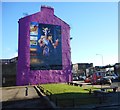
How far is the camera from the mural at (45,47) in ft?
187

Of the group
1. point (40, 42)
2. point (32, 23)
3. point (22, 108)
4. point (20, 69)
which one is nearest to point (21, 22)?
point (32, 23)

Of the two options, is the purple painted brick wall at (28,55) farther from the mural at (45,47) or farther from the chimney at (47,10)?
the mural at (45,47)

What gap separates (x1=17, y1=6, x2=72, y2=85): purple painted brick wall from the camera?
187 ft

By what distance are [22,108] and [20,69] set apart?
132 ft

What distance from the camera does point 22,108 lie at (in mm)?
17547

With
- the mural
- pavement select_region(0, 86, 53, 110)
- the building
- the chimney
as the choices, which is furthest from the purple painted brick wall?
pavement select_region(0, 86, 53, 110)

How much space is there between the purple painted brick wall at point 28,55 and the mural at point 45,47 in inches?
33.3

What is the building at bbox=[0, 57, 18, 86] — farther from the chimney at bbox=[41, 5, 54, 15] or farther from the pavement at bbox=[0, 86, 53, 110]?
the pavement at bbox=[0, 86, 53, 110]

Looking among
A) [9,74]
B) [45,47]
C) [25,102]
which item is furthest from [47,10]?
[25,102]

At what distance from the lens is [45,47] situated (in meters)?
57.9

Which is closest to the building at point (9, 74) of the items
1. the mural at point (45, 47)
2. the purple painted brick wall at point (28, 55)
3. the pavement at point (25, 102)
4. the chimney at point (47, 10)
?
the purple painted brick wall at point (28, 55)

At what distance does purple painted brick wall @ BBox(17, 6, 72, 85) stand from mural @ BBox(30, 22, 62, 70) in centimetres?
84

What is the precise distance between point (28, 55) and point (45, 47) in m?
4.01

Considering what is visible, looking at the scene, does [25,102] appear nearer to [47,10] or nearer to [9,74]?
[9,74]
